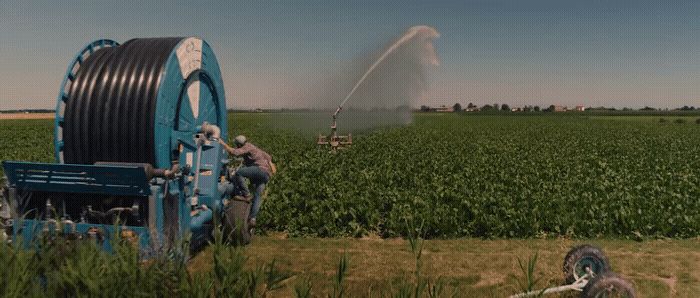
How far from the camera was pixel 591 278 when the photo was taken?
5637mm

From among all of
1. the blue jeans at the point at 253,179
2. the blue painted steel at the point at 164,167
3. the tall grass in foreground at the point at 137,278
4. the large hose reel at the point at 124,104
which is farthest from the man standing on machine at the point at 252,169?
the tall grass in foreground at the point at 137,278

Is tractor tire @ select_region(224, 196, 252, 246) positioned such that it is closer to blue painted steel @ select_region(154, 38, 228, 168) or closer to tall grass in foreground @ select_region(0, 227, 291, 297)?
blue painted steel @ select_region(154, 38, 228, 168)

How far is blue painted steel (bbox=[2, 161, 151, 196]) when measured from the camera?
5797 mm

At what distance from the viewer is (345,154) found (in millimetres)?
22641

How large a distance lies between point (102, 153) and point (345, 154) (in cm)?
1643

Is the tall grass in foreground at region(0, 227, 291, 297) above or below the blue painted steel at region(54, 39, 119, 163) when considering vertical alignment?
below

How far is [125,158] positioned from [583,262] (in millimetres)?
6172

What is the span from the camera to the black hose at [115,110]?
20.9 feet

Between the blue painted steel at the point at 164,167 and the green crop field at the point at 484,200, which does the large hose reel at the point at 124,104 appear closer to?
the blue painted steel at the point at 164,167

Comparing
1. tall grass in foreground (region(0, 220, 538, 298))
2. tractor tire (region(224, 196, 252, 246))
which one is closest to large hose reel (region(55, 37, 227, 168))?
tractor tire (region(224, 196, 252, 246))

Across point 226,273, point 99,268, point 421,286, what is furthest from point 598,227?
point 99,268

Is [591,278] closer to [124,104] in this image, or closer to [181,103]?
[181,103]

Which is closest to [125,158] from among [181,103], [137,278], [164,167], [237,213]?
A: [164,167]

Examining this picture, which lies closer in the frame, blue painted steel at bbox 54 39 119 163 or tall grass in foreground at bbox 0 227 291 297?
tall grass in foreground at bbox 0 227 291 297
